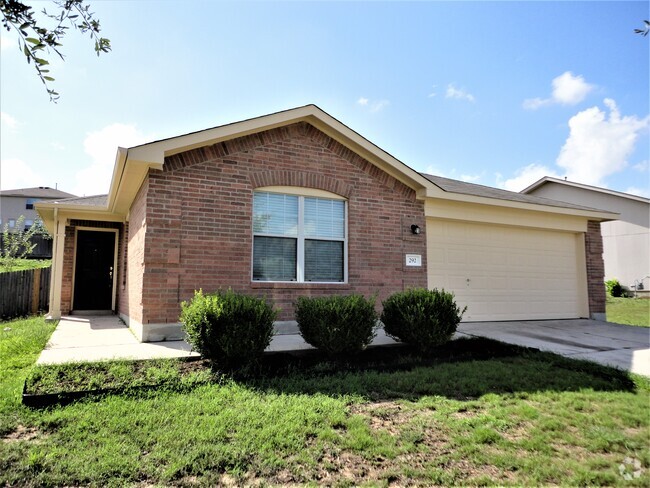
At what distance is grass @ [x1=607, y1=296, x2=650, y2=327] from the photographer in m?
13.1

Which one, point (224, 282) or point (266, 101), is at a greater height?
point (266, 101)

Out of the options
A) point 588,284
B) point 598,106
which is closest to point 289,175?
point 598,106

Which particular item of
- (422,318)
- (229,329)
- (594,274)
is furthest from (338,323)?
(594,274)

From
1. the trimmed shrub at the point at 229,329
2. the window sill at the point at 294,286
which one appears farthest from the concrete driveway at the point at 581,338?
the trimmed shrub at the point at 229,329

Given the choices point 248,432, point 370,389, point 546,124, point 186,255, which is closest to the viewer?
point 248,432

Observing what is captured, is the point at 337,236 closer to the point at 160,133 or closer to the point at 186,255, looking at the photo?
the point at 186,255

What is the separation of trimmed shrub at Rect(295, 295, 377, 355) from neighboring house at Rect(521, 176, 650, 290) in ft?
67.4

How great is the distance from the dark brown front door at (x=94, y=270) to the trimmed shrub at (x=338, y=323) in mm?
8920

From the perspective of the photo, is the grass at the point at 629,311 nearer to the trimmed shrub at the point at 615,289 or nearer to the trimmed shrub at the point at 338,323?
the trimmed shrub at the point at 615,289

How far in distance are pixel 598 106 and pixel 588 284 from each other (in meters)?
5.85

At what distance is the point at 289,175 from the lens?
8.18 meters

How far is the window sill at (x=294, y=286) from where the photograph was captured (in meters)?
7.75

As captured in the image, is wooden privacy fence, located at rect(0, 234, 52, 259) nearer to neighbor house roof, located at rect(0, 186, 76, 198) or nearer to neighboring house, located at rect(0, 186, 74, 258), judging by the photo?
neighboring house, located at rect(0, 186, 74, 258)

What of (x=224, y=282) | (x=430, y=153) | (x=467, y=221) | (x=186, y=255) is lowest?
(x=224, y=282)
